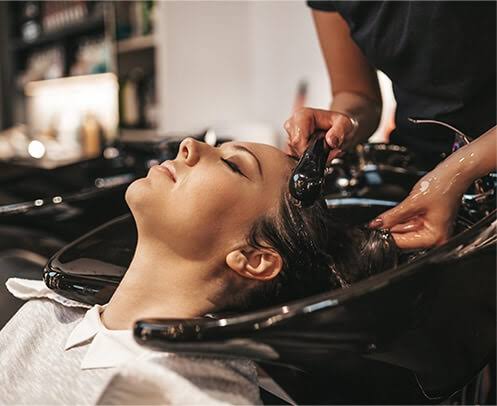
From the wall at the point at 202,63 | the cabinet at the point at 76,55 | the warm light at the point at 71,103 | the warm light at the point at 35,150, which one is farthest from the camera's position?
the warm light at the point at 71,103

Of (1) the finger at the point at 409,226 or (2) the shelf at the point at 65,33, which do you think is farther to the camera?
(2) the shelf at the point at 65,33

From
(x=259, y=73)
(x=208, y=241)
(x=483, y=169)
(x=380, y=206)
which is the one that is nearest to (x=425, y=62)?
(x=380, y=206)

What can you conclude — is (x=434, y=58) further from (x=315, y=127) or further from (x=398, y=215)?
(x=398, y=215)

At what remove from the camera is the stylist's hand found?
105cm

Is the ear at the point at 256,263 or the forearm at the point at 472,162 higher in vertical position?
the forearm at the point at 472,162

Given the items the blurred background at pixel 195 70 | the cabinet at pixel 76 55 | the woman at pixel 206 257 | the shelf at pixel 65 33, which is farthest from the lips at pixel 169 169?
the shelf at pixel 65 33

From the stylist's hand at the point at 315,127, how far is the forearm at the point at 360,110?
0.52ft

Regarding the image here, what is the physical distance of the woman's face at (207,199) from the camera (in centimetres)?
95

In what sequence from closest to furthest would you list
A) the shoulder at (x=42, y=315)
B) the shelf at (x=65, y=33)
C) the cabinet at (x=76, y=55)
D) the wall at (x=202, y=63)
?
1. the shoulder at (x=42, y=315)
2. the wall at (x=202, y=63)
3. the cabinet at (x=76, y=55)
4. the shelf at (x=65, y=33)

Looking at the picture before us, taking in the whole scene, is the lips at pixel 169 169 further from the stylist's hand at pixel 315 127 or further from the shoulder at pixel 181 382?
the shoulder at pixel 181 382

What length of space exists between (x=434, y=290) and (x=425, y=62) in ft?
2.04

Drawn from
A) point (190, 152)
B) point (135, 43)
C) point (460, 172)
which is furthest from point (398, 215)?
point (135, 43)

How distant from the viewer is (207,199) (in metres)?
0.96

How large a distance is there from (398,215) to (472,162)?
13cm
